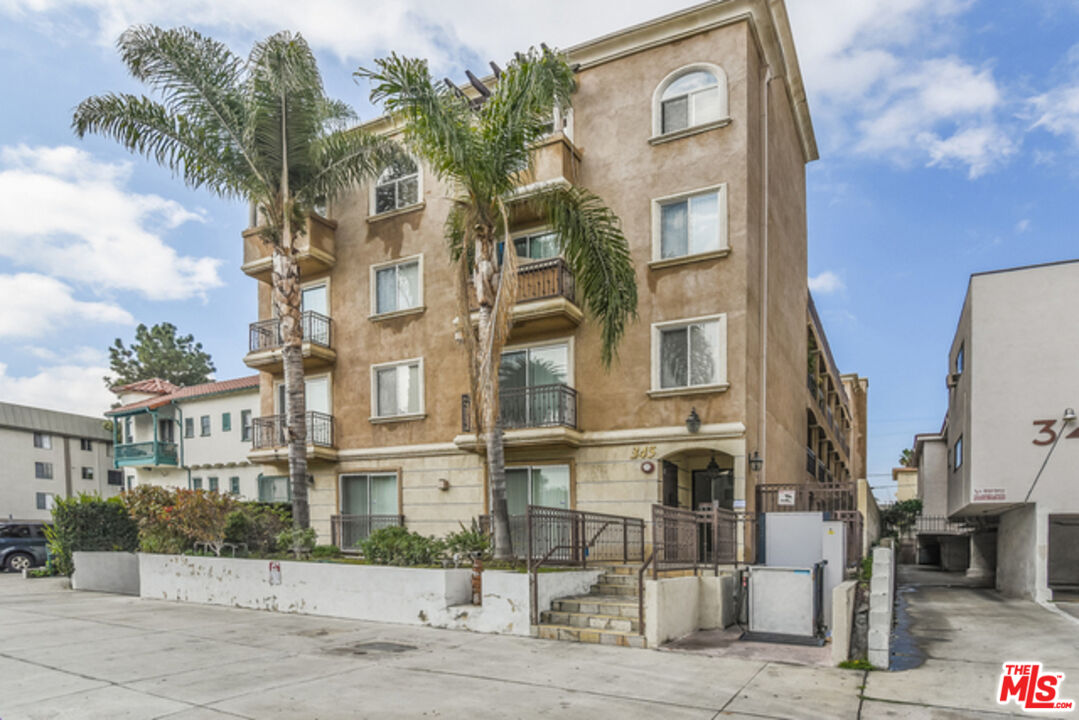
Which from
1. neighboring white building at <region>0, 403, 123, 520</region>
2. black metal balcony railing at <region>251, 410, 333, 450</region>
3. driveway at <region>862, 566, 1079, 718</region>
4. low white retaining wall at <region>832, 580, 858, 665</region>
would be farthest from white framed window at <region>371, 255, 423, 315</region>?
neighboring white building at <region>0, 403, 123, 520</region>

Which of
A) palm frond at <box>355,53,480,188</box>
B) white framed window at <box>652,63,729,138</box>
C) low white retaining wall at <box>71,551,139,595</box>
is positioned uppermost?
white framed window at <box>652,63,729,138</box>

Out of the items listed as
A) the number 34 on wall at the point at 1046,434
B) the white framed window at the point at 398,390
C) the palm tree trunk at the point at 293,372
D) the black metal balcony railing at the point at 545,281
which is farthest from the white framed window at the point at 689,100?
the number 34 on wall at the point at 1046,434

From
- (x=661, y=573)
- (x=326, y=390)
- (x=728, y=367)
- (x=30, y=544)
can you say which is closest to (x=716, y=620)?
(x=661, y=573)

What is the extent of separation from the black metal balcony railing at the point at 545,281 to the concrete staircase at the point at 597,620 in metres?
6.52

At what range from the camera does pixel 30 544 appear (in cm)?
2567

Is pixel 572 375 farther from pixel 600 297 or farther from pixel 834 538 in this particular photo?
pixel 834 538

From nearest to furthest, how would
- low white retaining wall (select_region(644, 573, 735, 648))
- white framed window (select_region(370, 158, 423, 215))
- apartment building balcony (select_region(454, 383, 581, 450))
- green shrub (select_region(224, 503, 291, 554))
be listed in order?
low white retaining wall (select_region(644, 573, 735, 648)) < apartment building balcony (select_region(454, 383, 581, 450)) < green shrub (select_region(224, 503, 291, 554)) < white framed window (select_region(370, 158, 423, 215))

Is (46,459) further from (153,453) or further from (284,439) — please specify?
(284,439)

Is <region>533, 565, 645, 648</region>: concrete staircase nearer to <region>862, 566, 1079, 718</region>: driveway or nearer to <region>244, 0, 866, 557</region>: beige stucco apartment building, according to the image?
<region>862, 566, 1079, 718</region>: driveway

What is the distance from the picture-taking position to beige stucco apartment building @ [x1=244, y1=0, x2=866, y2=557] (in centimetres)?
1447

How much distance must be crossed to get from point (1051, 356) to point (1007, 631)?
22.4 feet

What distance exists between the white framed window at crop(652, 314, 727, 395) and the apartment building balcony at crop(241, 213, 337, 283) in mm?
9649

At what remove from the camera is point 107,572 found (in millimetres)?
17391

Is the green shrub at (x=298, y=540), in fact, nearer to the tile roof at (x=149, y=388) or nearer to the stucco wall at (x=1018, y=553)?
the stucco wall at (x=1018, y=553)
